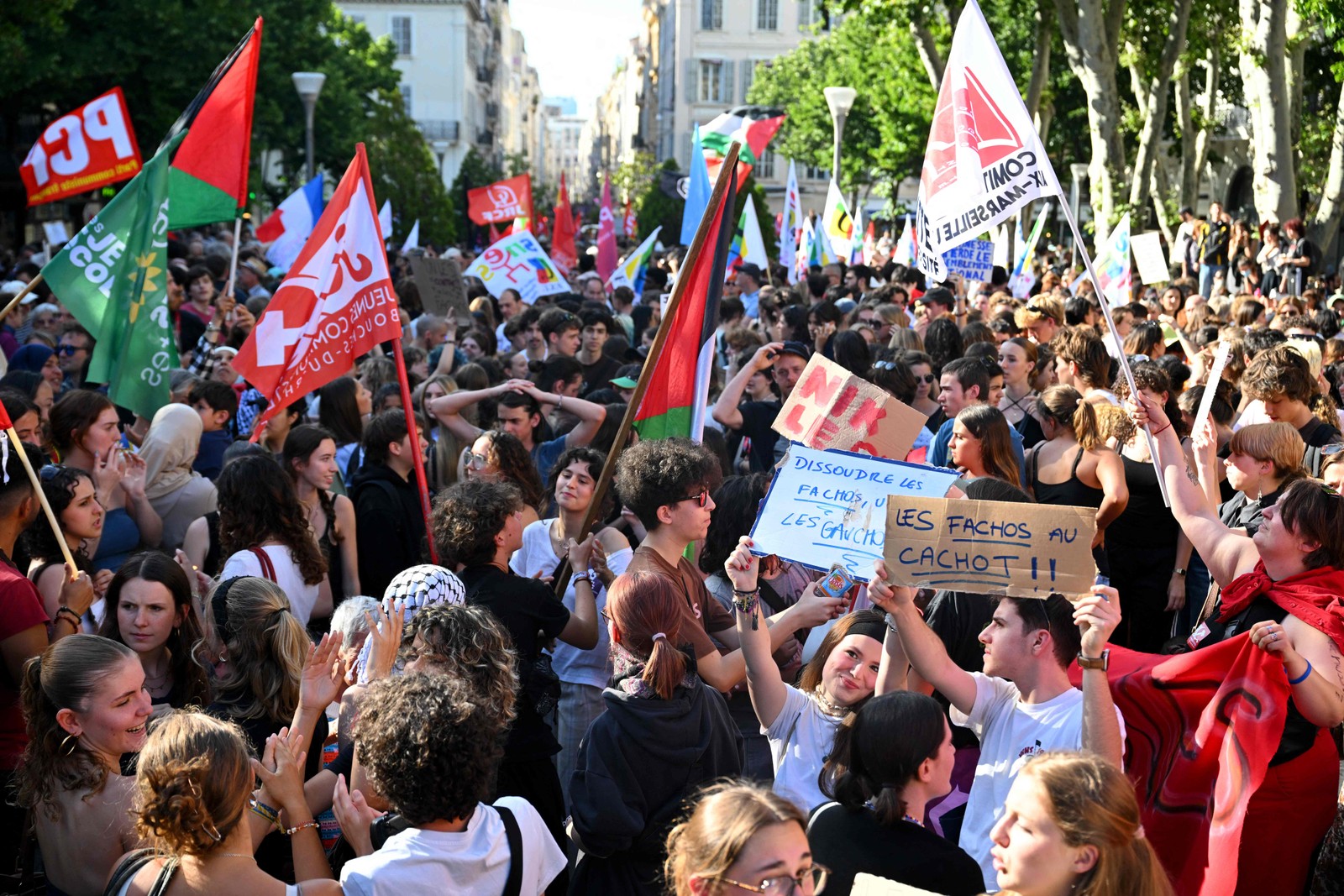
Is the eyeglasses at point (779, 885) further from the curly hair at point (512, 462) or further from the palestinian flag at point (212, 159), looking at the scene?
the palestinian flag at point (212, 159)

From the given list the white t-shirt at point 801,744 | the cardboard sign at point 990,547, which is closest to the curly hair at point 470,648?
the white t-shirt at point 801,744

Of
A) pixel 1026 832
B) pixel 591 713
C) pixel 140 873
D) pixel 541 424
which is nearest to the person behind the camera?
pixel 1026 832

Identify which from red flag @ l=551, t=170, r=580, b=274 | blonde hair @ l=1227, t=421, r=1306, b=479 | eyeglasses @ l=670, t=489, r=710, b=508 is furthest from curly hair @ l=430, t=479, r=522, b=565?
red flag @ l=551, t=170, r=580, b=274

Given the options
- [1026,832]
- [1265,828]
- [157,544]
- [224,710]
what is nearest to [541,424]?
[157,544]

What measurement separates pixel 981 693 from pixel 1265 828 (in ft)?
3.17

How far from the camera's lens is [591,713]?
5.09 metres

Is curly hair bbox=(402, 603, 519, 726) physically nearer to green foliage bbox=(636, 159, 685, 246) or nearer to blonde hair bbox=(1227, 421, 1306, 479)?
blonde hair bbox=(1227, 421, 1306, 479)

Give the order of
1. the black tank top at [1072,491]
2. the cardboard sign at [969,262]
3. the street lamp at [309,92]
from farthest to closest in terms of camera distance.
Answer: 1. the street lamp at [309,92]
2. the cardboard sign at [969,262]
3. the black tank top at [1072,491]

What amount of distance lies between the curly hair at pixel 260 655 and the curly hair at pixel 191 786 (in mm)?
885

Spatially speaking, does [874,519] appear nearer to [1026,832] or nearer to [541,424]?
[1026,832]

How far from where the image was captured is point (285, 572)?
5305 mm

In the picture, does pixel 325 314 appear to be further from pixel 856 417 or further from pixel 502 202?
pixel 502 202

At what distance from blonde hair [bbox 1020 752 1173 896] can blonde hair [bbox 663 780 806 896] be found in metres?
0.52

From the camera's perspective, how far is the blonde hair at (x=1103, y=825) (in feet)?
8.96
